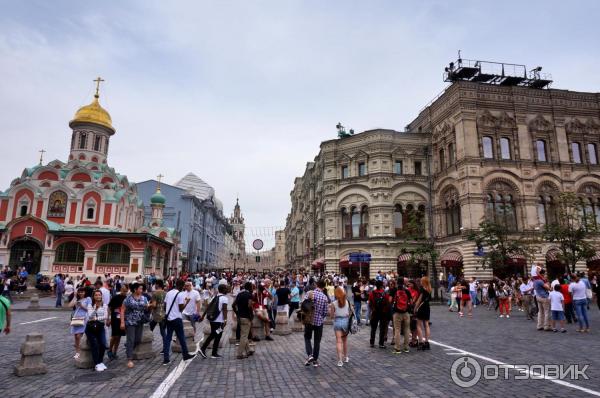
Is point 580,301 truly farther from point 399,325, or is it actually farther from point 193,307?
point 193,307

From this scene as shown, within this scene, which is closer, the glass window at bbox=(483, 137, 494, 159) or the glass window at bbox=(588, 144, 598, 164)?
the glass window at bbox=(483, 137, 494, 159)

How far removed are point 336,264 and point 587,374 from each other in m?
32.4

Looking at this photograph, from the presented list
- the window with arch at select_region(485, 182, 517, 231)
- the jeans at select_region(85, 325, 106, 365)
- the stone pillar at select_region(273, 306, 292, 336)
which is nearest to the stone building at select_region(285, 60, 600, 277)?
the window with arch at select_region(485, 182, 517, 231)

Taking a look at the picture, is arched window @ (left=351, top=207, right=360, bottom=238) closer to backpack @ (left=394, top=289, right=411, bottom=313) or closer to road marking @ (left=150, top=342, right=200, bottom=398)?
backpack @ (left=394, top=289, right=411, bottom=313)

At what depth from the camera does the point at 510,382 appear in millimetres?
7406

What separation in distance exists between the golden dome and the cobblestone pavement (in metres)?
40.4

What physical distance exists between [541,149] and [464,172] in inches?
347

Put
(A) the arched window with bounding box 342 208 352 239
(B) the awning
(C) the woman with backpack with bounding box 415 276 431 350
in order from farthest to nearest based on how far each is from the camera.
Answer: (A) the arched window with bounding box 342 208 352 239, (B) the awning, (C) the woman with backpack with bounding box 415 276 431 350

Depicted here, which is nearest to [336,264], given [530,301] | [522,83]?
[530,301]

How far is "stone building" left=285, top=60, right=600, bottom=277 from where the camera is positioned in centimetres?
3422

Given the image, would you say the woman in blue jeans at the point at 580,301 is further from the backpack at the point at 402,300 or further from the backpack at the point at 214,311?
the backpack at the point at 214,311

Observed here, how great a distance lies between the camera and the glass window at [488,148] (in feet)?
116

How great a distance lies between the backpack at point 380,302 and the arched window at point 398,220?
28.2 m

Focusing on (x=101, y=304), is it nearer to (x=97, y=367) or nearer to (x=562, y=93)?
(x=97, y=367)
